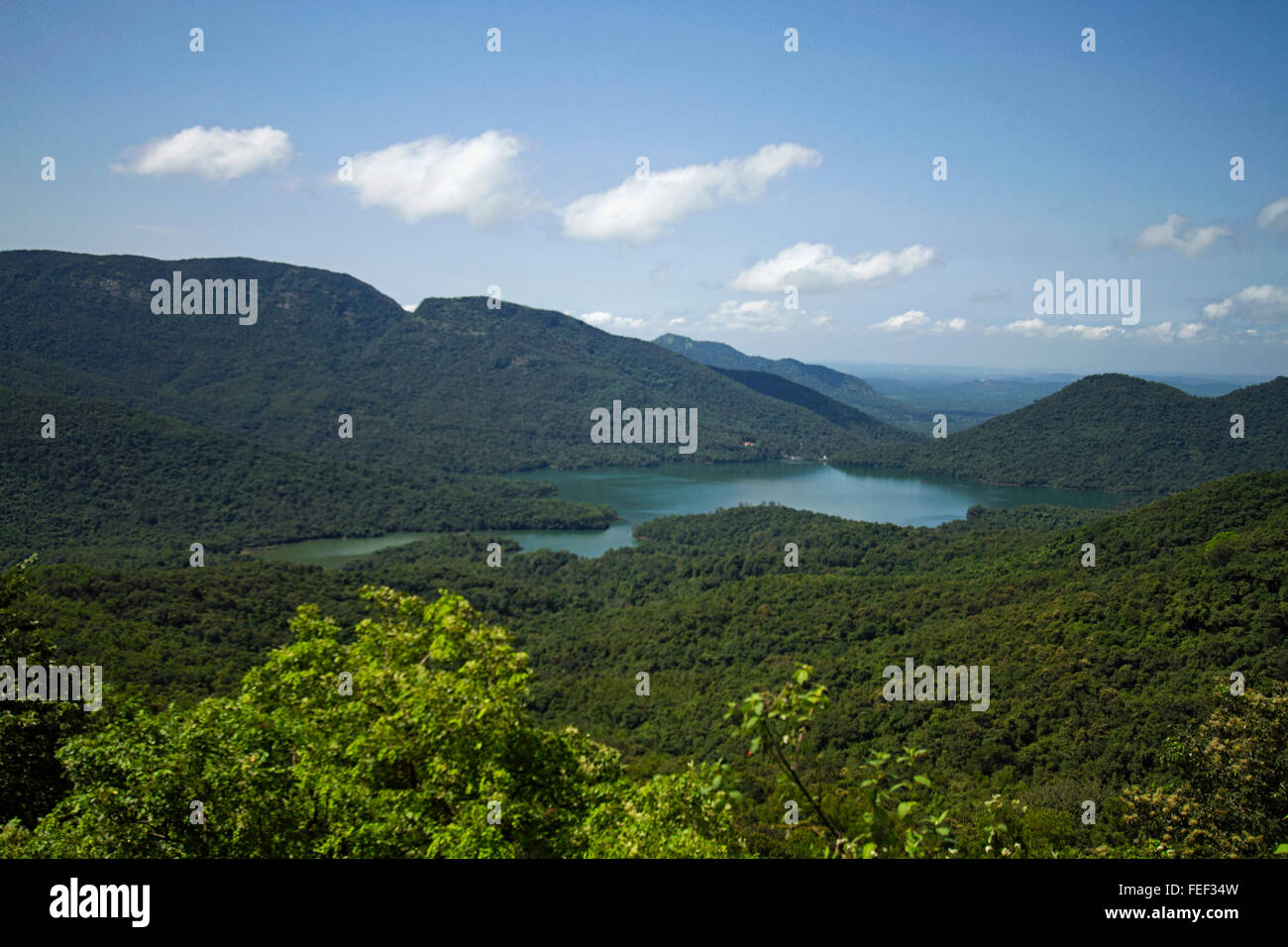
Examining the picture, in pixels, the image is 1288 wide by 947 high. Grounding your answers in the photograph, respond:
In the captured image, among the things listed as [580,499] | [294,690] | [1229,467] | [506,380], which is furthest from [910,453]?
[294,690]

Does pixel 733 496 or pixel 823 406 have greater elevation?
pixel 823 406

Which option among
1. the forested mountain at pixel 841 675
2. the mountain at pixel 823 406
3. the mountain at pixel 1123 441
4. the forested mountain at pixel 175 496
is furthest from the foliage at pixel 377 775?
the mountain at pixel 823 406

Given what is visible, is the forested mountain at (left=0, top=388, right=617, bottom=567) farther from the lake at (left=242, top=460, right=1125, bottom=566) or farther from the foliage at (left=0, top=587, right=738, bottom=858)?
the foliage at (left=0, top=587, right=738, bottom=858)

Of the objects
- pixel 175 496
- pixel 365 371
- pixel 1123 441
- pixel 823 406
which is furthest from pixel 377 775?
pixel 823 406

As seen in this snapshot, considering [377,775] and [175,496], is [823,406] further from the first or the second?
[377,775]

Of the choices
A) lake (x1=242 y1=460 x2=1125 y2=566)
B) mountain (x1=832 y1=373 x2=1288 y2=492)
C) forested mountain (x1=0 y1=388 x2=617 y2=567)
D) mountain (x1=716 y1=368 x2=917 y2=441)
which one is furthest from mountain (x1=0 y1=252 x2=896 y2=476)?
mountain (x1=832 y1=373 x2=1288 y2=492)

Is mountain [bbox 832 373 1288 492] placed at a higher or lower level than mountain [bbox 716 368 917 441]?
lower
